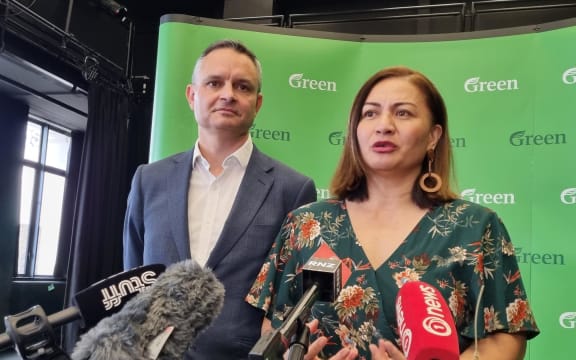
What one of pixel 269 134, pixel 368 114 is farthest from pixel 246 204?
pixel 269 134

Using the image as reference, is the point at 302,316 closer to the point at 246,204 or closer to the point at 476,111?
the point at 246,204

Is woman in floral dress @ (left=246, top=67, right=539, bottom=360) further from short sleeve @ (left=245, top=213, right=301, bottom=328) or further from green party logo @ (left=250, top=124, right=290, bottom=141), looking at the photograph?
green party logo @ (left=250, top=124, right=290, bottom=141)

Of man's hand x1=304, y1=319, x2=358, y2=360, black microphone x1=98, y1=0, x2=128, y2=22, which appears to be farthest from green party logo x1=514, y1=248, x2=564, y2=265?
black microphone x1=98, y1=0, x2=128, y2=22

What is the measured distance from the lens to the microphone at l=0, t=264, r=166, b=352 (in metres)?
0.77

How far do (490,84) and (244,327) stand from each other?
2166 mm

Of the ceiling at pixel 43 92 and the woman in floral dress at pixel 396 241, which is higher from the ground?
the ceiling at pixel 43 92

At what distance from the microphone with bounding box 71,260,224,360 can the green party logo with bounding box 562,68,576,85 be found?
259 centimetres

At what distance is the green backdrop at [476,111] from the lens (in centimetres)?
285

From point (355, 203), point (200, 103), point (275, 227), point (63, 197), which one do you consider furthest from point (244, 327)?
point (63, 197)

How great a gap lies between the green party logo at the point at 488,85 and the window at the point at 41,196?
6720mm

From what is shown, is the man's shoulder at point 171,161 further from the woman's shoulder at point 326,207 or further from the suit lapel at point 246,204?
the woman's shoulder at point 326,207

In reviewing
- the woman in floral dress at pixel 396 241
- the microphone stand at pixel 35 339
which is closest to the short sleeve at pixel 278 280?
the woman in floral dress at pixel 396 241

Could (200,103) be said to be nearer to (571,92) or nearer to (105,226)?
(571,92)

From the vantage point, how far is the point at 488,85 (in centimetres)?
308
